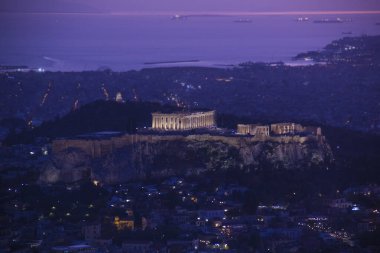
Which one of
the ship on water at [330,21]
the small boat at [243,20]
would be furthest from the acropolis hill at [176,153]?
the small boat at [243,20]

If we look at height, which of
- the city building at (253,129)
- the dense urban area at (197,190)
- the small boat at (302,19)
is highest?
the small boat at (302,19)

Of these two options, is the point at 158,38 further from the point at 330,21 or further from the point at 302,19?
the point at 330,21

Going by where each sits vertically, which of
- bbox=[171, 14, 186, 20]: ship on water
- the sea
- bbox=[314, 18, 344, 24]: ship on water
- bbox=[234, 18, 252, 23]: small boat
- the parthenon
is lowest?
the parthenon

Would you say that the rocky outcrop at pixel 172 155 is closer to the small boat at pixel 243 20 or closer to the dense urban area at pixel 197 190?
the dense urban area at pixel 197 190

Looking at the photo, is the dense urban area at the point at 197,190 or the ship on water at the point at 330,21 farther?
the ship on water at the point at 330,21

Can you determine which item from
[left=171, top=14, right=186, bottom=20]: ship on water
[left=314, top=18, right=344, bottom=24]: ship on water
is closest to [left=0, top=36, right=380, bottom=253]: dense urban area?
[left=314, top=18, right=344, bottom=24]: ship on water

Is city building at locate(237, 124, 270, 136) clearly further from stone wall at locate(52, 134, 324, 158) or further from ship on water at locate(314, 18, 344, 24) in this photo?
ship on water at locate(314, 18, 344, 24)

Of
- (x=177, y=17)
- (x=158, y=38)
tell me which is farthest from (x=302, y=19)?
(x=177, y=17)
